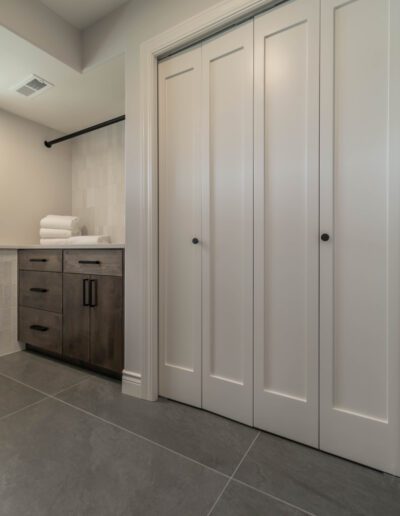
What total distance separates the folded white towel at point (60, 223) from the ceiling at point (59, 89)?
94 centimetres

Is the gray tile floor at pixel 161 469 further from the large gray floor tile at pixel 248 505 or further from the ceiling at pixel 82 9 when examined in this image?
the ceiling at pixel 82 9

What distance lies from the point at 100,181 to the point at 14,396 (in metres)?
1.91

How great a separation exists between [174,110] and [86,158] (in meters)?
1.61

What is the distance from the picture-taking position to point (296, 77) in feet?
4.06

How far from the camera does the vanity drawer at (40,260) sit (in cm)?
212

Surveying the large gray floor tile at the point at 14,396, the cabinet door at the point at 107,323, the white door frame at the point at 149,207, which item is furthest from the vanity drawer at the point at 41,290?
the white door frame at the point at 149,207

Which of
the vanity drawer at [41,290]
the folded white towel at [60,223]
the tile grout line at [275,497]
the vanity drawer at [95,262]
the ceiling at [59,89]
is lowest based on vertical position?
the tile grout line at [275,497]

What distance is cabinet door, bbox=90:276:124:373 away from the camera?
1776mm

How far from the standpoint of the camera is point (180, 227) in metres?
1.56

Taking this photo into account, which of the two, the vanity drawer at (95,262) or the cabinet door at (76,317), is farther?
the cabinet door at (76,317)

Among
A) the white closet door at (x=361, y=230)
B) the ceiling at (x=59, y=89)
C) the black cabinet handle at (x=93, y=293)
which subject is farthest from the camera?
the black cabinet handle at (x=93, y=293)

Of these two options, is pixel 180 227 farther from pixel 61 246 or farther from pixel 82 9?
pixel 82 9

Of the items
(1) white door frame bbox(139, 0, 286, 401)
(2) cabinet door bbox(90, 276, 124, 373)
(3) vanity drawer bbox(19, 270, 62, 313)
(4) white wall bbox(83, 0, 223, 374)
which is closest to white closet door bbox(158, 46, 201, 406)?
(1) white door frame bbox(139, 0, 286, 401)

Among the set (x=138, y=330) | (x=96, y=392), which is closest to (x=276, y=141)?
(x=138, y=330)
